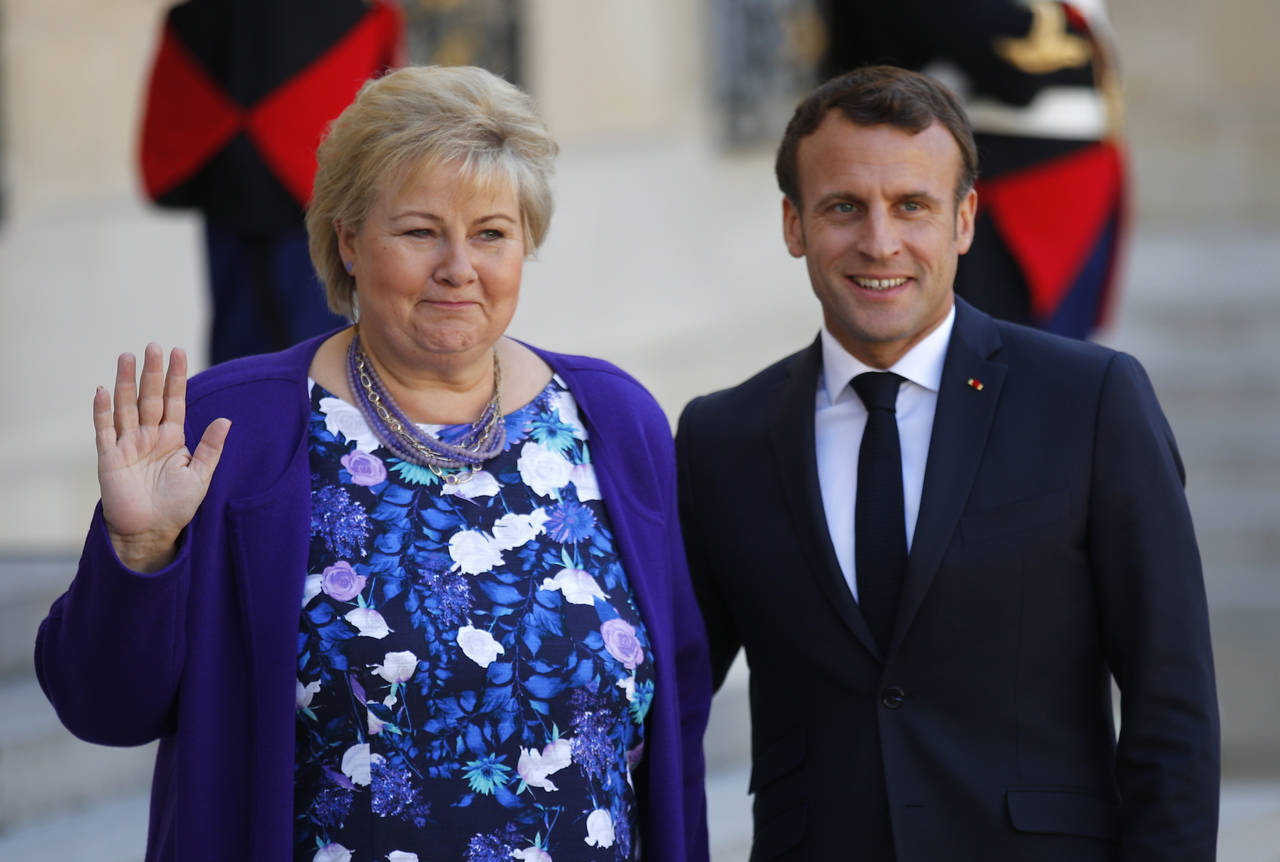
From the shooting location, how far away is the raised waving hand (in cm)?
227

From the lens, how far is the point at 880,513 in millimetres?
2596

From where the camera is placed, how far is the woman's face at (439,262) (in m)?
2.47

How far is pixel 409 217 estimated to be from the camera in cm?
248

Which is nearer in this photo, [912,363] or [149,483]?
[149,483]

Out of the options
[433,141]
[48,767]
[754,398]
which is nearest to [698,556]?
[754,398]

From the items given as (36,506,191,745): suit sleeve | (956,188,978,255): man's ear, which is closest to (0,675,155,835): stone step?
(36,506,191,745): suit sleeve

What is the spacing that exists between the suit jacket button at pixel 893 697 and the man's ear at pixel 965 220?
0.65 m

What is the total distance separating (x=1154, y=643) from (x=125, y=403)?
4.64 feet

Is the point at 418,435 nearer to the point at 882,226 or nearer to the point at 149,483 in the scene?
the point at 149,483

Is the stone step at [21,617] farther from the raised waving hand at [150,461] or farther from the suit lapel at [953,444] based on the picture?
the suit lapel at [953,444]

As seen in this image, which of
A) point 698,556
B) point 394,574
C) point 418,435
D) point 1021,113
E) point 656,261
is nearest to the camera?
point 394,574

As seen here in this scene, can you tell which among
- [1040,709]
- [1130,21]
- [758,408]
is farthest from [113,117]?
[1130,21]

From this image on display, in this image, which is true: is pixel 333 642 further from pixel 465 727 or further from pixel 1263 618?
pixel 1263 618

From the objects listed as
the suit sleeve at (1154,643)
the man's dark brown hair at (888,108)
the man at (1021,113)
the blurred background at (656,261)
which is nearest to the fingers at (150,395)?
the man's dark brown hair at (888,108)
